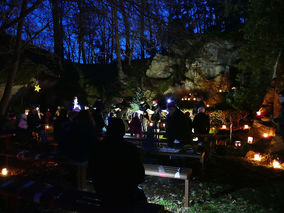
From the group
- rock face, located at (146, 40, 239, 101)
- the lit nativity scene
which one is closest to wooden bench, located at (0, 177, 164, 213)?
the lit nativity scene

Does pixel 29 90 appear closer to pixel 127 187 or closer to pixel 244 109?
pixel 244 109

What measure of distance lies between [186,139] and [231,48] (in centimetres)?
1548

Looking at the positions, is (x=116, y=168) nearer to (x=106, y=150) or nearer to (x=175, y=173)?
(x=106, y=150)

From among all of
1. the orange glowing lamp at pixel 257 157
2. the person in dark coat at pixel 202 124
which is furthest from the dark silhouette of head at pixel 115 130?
the orange glowing lamp at pixel 257 157

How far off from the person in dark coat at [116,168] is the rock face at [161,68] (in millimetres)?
19978

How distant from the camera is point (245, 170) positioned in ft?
21.7

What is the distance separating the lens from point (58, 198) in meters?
3.28

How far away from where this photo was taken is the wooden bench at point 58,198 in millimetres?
2980

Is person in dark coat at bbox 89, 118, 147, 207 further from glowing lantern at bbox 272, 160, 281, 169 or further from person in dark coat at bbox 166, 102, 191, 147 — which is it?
glowing lantern at bbox 272, 160, 281, 169

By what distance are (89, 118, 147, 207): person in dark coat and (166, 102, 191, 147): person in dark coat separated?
3.72 meters

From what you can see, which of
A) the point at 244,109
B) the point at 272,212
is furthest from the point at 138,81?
the point at 272,212

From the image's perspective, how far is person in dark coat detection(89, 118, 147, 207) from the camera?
113 inches

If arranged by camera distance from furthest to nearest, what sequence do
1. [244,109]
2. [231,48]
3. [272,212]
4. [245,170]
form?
1. [231,48]
2. [244,109]
3. [245,170]
4. [272,212]

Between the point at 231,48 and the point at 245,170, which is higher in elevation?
the point at 231,48
